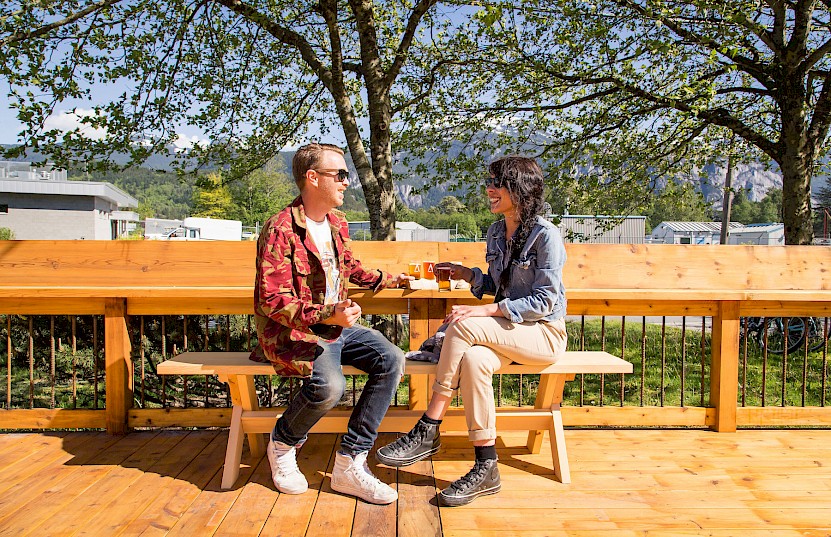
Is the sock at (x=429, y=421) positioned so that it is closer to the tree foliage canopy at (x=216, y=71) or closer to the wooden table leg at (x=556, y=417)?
the wooden table leg at (x=556, y=417)

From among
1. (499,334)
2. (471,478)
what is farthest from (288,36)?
(471,478)

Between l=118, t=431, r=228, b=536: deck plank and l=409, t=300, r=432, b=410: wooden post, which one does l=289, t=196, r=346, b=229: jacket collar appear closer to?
l=409, t=300, r=432, b=410: wooden post

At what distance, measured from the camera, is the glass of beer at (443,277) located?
120 inches

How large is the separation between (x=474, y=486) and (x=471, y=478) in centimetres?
3

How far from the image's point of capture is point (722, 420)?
3.59 m

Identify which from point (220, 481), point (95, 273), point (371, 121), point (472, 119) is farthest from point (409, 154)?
point (220, 481)

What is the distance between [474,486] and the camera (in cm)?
256

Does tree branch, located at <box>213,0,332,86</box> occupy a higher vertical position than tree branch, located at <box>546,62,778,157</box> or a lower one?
higher

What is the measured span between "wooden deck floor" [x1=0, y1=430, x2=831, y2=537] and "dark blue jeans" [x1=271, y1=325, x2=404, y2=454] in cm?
27

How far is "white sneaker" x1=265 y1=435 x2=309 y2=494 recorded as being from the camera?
263 cm

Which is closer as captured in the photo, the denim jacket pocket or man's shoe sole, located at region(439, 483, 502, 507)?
man's shoe sole, located at region(439, 483, 502, 507)

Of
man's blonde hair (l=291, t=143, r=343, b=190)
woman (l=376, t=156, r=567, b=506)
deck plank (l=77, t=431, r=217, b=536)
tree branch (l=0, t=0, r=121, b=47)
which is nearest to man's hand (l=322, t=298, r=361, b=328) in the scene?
woman (l=376, t=156, r=567, b=506)

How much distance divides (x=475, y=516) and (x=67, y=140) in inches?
277

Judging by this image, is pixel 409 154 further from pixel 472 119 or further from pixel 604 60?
pixel 604 60
